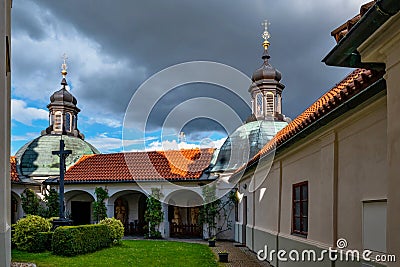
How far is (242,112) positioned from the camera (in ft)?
72.8

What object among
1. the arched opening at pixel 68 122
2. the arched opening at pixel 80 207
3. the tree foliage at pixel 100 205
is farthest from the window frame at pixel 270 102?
the arched opening at pixel 68 122

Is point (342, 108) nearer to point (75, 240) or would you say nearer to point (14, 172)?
point (75, 240)

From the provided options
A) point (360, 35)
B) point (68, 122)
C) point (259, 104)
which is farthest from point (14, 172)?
point (360, 35)

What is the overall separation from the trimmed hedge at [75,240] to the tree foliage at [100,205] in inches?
265

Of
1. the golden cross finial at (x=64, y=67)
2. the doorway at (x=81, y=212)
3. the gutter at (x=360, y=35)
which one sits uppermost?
the golden cross finial at (x=64, y=67)

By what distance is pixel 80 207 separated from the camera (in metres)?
24.9

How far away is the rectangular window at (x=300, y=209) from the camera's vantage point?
27.7 ft

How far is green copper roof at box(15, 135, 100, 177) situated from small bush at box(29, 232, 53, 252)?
11006 millimetres

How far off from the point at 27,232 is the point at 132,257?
3906 millimetres

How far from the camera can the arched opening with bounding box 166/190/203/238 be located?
858 inches

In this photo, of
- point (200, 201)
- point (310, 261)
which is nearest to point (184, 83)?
point (200, 201)

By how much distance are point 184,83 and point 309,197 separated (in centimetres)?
894

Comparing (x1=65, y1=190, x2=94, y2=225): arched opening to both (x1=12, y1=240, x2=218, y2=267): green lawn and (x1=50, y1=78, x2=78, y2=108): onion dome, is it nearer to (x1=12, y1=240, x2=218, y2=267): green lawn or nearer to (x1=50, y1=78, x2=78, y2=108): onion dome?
(x1=50, y1=78, x2=78, y2=108): onion dome

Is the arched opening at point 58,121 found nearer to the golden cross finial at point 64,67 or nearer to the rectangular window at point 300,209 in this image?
the golden cross finial at point 64,67
